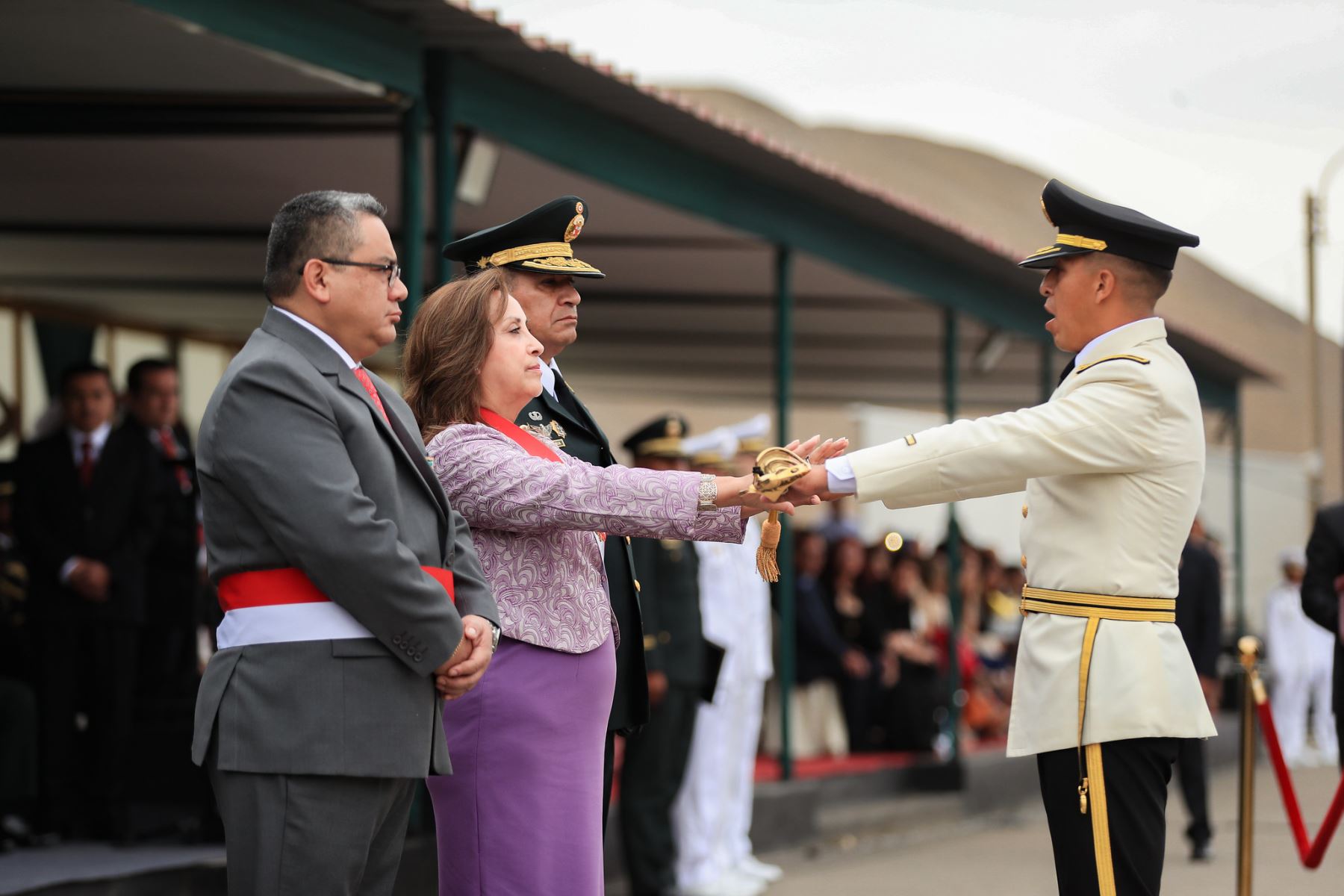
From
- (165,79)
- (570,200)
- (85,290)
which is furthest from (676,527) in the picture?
(85,290)

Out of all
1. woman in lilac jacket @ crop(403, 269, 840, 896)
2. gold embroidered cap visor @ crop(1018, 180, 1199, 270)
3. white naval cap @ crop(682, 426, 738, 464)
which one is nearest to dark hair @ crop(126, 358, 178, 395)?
white naval cap @ crop(682, 426, 738, 464)

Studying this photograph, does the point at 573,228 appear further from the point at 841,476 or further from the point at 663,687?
the point at 663,687

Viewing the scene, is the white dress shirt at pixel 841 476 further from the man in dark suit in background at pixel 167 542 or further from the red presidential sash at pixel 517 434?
the man in dark suit in background at pixel 167 542

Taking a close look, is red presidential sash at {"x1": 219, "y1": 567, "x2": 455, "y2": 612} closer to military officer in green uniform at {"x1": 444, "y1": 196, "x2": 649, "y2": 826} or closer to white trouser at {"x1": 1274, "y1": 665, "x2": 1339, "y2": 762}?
military officer in green uniform at {"x1": 444, "y1": 196, "x2": 649, "y2": 826}

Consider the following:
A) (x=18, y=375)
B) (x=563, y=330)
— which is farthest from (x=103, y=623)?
(x=18, y=375)

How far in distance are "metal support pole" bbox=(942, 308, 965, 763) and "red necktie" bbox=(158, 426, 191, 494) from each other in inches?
249

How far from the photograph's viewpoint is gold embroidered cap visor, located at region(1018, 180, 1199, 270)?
3.64m

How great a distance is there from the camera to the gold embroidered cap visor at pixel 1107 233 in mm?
3639

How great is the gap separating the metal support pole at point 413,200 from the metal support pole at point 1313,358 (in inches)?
738

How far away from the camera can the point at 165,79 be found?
6.56 m

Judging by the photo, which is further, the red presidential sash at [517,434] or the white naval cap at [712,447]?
the white naval cap at [712,447]

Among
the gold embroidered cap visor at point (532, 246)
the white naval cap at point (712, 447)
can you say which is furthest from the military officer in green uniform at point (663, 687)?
the gold embroidered cap visor at point (532, 246)

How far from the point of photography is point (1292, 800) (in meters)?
6.16

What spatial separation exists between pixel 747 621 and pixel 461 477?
5.37 metres
